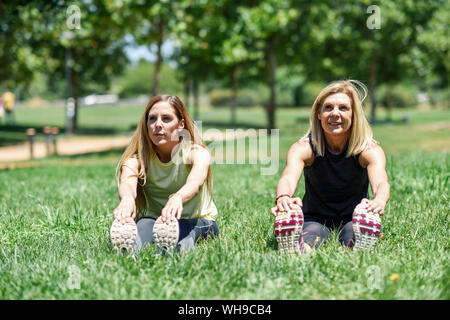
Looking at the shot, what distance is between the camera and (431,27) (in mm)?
24328

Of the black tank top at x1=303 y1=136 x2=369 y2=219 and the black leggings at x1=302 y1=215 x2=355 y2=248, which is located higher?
the black tank top at x1=303 y1=136 x2=369 y2=219

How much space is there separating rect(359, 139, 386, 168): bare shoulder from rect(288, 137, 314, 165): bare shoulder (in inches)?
13.9

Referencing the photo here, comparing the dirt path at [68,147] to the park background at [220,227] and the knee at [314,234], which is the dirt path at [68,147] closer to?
the park background at [220,227]

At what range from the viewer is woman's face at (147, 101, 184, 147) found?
3.50 meters

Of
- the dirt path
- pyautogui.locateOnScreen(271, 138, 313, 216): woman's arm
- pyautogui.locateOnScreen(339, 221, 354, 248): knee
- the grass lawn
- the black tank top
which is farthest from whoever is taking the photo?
the dirt path

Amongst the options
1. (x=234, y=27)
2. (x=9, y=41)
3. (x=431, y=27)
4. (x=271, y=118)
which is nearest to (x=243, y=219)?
(x=234, y=27)

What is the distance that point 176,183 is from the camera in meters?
3.64

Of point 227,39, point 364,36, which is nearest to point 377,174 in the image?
point 227,39

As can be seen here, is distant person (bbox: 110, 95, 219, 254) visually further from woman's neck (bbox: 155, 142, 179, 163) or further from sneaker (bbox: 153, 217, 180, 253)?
sneaker (bbox: 153, 217, 180, 253)

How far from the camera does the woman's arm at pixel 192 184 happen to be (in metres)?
3.05

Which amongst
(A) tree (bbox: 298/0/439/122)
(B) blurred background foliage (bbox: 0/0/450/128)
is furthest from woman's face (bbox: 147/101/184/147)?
(A) tree (bbox: 298/0/439/122)

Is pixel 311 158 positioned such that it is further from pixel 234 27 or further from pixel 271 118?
pixel 271 118
